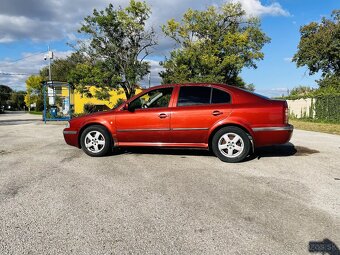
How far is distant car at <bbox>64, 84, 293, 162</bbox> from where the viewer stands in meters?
6.09

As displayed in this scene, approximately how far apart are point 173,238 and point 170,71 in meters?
31.0

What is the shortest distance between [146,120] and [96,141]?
3.99 ft

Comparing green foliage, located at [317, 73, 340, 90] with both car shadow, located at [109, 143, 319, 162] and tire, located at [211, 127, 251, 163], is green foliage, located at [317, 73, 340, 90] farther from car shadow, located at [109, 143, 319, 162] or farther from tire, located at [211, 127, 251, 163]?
tire, located at [211, 127, 251, 163]

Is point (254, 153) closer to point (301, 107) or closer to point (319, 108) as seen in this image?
point (319, 108)

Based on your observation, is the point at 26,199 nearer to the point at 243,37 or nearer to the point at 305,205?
the point at 305,205

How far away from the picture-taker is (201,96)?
648 centimetres

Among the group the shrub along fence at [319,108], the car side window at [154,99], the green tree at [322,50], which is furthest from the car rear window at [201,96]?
the green tree at [322,50]

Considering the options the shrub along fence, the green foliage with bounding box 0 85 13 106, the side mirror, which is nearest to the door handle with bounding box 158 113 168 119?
the side mirror

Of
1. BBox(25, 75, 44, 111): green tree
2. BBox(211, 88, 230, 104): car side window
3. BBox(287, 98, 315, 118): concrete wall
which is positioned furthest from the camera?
BBox(25, 75, 44, 111): green tree

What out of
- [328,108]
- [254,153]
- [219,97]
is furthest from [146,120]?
[328,108]

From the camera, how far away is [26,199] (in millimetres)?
4055

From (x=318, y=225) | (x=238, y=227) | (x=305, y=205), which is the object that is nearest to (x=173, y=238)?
(x=238, y=227)

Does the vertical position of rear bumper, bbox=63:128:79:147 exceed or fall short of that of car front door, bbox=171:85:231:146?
it falls short

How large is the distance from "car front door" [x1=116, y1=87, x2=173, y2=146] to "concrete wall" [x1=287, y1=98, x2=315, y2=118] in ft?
65.2
